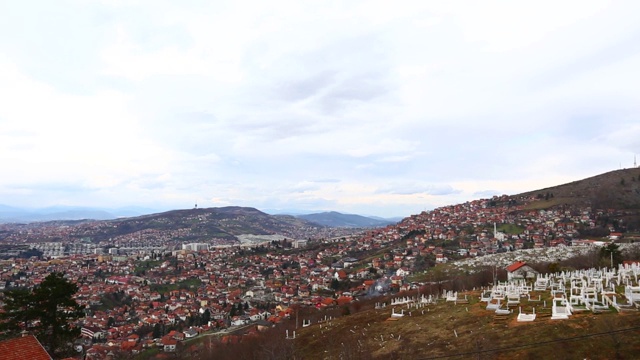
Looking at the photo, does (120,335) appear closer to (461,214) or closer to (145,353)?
(145,353)

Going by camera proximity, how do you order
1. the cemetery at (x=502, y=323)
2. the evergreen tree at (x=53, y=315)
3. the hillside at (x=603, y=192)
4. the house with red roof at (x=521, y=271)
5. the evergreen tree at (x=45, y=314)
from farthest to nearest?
the hillside at (x=603, y=192) → the house with red roof at (x=521, y=271) → the evergreen tree at (x=53, y=315) → the evergreen tree at (x=45, y=314) → the cemetery at (x=502, y=323)

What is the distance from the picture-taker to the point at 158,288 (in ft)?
323

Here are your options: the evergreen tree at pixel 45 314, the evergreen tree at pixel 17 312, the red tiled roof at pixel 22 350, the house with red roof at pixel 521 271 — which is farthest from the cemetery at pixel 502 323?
the house with red roof at pixel 521 271

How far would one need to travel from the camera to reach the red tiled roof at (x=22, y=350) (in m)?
14.1

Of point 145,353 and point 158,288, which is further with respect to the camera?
point 158,288

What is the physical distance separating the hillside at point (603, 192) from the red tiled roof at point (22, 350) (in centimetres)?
12415

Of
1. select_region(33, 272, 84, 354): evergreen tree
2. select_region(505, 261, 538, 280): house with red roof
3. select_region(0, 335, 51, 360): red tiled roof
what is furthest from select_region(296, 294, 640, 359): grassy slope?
select_region(505, 261, 538, 280): house with red roof

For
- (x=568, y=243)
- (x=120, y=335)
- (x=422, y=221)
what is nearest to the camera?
(x=120, y=335)

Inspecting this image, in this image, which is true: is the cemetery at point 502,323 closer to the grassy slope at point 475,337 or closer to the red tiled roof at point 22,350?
the grassy slope at point 475,337

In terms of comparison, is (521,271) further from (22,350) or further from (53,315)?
(22,350)

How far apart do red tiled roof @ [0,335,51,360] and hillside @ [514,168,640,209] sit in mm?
124153

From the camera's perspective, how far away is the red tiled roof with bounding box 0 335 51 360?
14.1m

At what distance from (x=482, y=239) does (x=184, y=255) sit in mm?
100591

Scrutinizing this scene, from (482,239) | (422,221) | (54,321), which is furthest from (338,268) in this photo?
(54,321)
